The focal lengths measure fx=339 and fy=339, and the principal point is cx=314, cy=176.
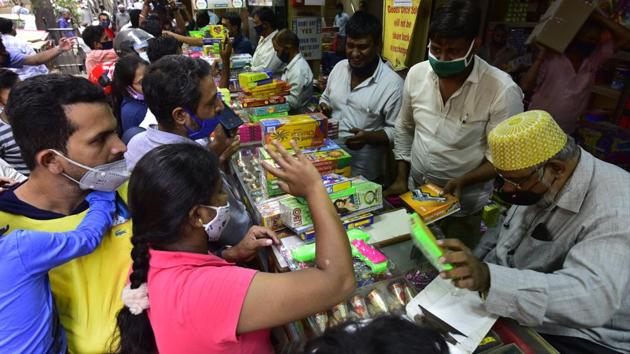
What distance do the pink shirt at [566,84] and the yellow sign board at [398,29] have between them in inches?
64.0

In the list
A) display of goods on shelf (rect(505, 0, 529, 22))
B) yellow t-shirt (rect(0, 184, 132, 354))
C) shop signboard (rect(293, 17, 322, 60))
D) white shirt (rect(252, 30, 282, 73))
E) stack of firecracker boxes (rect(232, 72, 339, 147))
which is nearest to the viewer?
yellow t-shirt (rect(0, 184, 132, 354))

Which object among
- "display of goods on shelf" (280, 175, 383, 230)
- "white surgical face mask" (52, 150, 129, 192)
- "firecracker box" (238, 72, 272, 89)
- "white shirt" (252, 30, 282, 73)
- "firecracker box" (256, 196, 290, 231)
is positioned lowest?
"firecracker box" (256, 196, 290, 231)

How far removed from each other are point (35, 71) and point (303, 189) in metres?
7.21

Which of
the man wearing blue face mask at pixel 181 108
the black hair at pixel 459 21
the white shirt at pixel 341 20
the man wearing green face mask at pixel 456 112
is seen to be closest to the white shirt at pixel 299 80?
the man wearing green face mask at pixel 456 112

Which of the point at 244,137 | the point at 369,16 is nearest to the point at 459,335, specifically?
the point at 244,137

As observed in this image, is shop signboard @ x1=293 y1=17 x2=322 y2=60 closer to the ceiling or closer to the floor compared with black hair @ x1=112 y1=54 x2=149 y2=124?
closer to the ceiling

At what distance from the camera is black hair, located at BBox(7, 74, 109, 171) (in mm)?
1429

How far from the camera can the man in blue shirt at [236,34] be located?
7.05 metres

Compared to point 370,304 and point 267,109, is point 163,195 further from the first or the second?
point 267,109

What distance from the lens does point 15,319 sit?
1.29m

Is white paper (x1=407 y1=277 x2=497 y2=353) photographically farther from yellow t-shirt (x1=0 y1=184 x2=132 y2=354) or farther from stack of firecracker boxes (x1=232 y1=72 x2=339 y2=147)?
stack of firecracker boxes (x1=232 y1=72 x2=339 y2=147)

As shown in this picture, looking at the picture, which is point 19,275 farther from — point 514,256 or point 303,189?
point 514,256

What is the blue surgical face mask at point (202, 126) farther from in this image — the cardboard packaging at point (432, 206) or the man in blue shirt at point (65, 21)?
the man in blue shirt at point (65, 21)

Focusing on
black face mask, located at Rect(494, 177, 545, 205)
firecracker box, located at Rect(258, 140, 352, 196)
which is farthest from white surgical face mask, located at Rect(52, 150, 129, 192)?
black face mask, located at Rect(494, 177, 545, 205)
